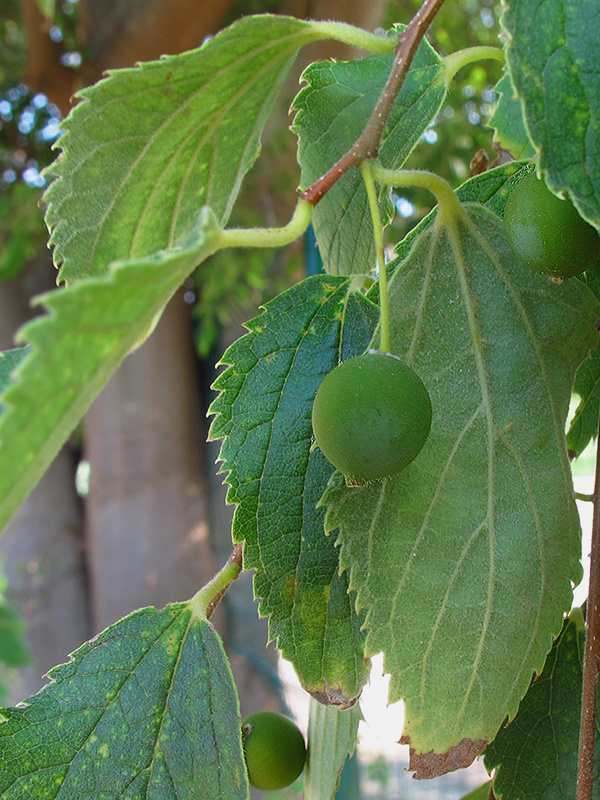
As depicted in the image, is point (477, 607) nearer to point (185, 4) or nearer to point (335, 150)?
point (335, 150)

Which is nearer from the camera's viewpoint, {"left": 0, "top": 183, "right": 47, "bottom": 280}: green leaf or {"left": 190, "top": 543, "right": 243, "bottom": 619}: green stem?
{"left": 190, "top": 543, "right": 243, "bottom": 619}: green stem

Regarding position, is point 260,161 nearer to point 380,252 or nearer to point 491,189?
point 491,189

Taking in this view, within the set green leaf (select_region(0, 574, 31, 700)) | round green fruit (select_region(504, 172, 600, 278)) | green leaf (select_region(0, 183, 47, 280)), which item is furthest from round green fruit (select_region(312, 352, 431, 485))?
green leaf (select_region(0, 183, 47, 280))

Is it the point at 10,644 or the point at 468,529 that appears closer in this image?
the point at 468,529

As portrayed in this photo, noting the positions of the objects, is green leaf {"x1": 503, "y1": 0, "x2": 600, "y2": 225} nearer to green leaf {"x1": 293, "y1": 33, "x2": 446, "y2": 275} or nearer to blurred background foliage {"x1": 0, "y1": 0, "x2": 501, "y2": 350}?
green leaf {"x1": 293, "y1": 33, "x2": 446, "y2": 275}

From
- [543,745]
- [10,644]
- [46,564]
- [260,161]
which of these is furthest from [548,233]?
[46,564]

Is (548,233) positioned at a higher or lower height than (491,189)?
lower
